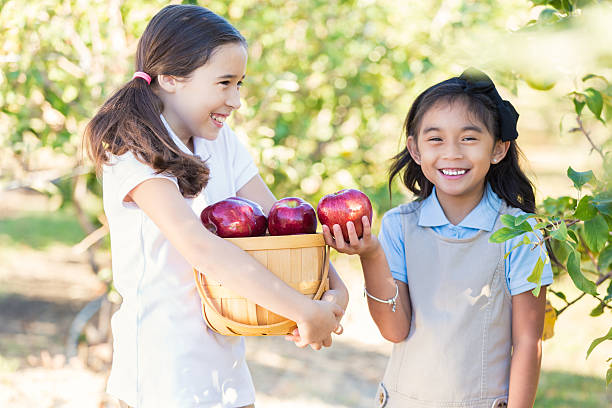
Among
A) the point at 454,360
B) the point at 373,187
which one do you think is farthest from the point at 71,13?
the point at 454,360

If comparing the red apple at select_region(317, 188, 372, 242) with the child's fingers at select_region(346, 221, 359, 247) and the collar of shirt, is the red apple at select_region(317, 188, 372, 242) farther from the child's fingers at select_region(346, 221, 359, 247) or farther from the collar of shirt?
the collar of shirt

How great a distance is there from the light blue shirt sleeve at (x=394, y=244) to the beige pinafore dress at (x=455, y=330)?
31 millimetres

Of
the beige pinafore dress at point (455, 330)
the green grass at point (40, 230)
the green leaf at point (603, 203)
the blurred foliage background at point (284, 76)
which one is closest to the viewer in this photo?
the green leaf at point (603, 203)

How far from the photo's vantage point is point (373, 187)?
4477mm

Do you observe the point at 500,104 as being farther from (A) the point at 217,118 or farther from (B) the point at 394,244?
(A) the point at 217,118

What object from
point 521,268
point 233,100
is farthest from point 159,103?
point 521,268

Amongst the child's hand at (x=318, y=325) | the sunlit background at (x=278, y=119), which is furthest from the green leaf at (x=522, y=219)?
the sunlit background at (x=278, y=119)

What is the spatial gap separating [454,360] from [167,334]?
745mm

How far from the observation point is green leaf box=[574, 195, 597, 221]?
1465mm

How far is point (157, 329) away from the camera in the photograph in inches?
67.5

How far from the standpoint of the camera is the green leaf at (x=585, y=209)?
1.46 m

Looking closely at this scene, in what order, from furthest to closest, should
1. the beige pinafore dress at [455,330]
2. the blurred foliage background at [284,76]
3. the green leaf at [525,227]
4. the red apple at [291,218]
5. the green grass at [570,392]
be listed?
1. the green grass at [570,392]
2. the blurred foliage background at [284,76]
3. the beige pinafore dress at [455,330]
4. the red apple at [291,218]
5. the green leaf at [525,227]

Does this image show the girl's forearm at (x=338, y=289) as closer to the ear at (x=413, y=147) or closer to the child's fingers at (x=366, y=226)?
the child's fingers at (x=366, y=226)

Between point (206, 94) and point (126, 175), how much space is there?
0.30m
